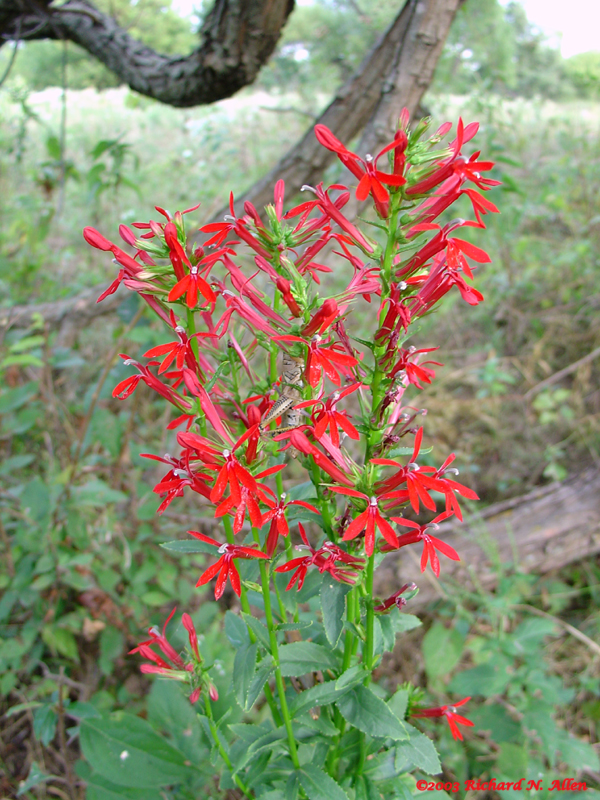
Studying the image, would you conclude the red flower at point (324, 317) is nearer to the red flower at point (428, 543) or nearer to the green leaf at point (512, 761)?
the red flower at point (428, 543)

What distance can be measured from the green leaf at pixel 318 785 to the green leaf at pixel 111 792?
73 centimetres

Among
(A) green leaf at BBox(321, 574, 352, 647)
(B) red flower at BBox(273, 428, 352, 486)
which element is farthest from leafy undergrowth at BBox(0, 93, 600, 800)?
(B) red flower at BBox(273, 428, 352, 486)

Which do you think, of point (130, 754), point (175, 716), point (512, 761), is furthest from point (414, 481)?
point (512, 761)

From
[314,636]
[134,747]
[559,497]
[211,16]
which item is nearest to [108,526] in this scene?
[134,747]

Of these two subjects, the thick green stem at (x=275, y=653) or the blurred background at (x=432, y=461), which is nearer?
the thick green stem at (x=275, y=653)

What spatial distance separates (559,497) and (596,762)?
141cm

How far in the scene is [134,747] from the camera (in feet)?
4.99

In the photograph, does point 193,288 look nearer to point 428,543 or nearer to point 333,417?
point 333,417

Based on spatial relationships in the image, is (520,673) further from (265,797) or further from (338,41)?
(338,41)

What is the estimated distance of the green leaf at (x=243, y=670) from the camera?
95cm

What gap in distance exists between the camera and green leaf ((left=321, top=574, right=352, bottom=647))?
2.78 ft

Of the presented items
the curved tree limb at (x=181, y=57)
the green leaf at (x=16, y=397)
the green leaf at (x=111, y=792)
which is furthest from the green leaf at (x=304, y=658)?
the curved tree limb at (x=181, y=57)

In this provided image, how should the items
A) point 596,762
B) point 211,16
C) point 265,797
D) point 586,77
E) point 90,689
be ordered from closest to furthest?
point 265,797 < point 596,762 < point 90,689 < point 211,16 < point 586,77

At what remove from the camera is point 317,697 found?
99 centimetres
